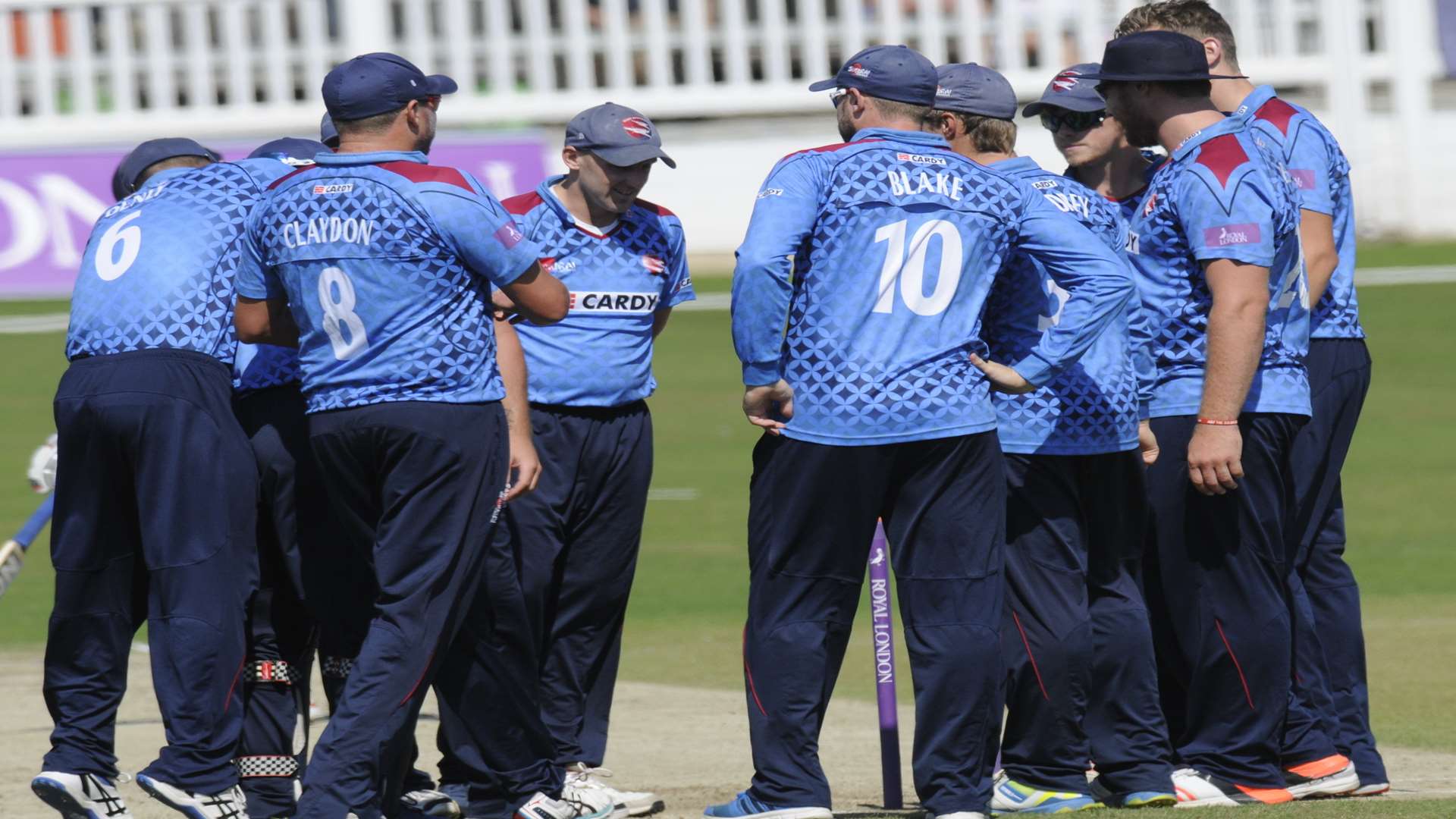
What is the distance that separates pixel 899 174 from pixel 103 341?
223 cm

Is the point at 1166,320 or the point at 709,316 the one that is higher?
the point at 1166,320

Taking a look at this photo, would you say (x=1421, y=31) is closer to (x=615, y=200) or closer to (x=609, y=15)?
(x=609, y=15)

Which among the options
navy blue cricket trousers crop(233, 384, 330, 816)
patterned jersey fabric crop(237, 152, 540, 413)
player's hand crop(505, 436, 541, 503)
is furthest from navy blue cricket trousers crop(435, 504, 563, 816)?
patterned jersey fabric crop(237, 152, 540, 413)

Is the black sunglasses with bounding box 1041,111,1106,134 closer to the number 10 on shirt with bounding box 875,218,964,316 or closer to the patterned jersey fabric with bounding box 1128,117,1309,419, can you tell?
the patterned jersey fabric with bounding box 1128,117,1309,419

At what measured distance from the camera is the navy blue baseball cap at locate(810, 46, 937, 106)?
557 centimetres

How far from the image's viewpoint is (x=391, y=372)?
5.39 metres

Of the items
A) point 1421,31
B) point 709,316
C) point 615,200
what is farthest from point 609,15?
point 615,200

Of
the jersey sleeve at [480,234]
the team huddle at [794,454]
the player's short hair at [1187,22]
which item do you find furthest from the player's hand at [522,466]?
the player's short hair at [1187,22]

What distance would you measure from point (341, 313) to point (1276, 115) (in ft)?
9.38

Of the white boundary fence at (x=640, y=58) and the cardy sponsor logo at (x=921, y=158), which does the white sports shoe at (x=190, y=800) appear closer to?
the cardy sponsor logo at (x=921, y=158)

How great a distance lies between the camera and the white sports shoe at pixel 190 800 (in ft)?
18.6

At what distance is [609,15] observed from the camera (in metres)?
23.2

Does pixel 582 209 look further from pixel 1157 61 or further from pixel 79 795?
pixel 79 795

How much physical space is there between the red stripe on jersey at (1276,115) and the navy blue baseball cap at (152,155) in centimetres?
313
